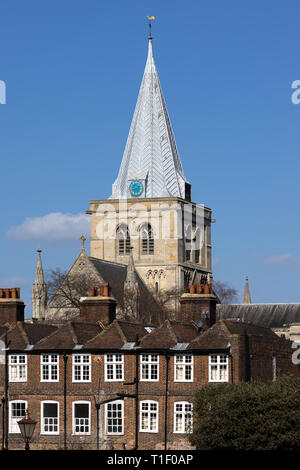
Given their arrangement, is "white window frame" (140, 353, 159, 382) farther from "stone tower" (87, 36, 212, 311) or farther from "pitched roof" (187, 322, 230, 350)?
"stone tower" (87, 36, 212, 311)

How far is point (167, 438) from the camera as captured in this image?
63.0 m

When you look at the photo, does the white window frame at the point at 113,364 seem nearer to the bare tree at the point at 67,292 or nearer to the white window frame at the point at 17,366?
the white window frame at the point at 17,366

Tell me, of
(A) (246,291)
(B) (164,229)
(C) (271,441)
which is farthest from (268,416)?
(A) (246,291)

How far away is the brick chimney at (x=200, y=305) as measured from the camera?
6694 centimetres

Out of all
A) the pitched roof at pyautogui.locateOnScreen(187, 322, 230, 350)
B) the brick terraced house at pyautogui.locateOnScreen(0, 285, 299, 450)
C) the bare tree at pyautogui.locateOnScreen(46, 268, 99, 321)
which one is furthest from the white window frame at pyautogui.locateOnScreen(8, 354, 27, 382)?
the bare tree at pyautogui.locateOnScreen(46, 268, 99, 321)

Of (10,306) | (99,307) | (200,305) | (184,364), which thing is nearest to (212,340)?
(184,364)

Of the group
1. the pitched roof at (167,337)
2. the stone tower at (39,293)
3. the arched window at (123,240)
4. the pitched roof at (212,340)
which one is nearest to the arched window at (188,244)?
the arched window at (123,240)

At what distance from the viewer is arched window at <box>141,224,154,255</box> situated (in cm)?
14575

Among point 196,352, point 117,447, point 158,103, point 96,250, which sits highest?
point 158,103

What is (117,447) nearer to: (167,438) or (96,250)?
(167,438)

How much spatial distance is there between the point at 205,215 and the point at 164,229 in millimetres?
9918

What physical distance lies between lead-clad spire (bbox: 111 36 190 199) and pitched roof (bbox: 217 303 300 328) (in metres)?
22.7

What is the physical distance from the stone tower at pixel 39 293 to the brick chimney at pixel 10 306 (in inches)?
2301

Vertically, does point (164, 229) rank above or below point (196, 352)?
above
